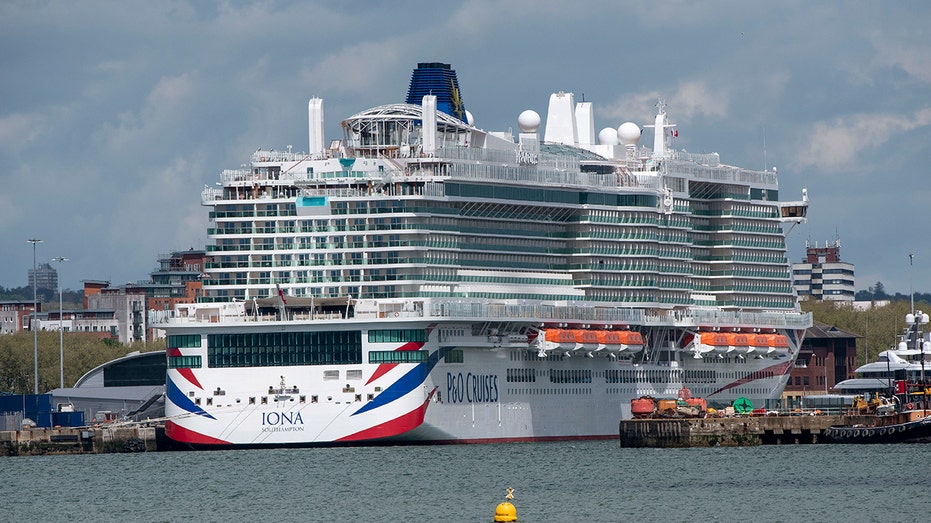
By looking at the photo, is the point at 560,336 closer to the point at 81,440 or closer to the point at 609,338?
the point at 609,338

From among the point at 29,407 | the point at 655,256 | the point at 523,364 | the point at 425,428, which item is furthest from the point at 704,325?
the point at 29,407

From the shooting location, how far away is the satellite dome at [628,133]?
154 metres

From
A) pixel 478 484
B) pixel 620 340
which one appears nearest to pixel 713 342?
pixel 620 340

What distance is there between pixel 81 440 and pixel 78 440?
201 millimetres

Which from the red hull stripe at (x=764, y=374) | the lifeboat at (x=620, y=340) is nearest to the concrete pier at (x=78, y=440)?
Result: the lifeboat at (x=620, y=340)

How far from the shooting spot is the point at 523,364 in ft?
432

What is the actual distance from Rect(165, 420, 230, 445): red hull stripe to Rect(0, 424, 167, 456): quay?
1105 centimetres

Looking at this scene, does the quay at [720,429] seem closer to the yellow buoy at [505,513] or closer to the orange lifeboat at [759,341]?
the orange lifeboat at [759,341]

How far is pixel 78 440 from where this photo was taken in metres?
133

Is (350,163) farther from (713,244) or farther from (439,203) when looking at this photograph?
(713,244)

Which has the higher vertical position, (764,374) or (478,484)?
(764,374)

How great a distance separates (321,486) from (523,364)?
108ft

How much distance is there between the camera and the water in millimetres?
88625

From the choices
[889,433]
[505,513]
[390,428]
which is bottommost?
[505,513]
